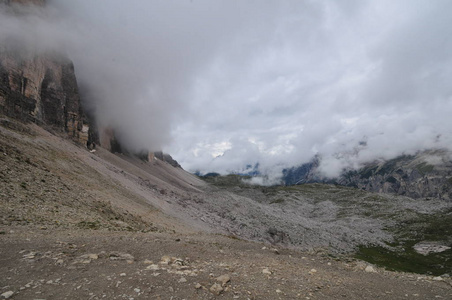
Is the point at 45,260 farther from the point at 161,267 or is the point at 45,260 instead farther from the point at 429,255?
the point at 429,255

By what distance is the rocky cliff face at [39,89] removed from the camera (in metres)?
69.0

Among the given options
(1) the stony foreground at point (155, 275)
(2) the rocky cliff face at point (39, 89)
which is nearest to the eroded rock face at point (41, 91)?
(2) the rocky cliff face at point (39, 89)

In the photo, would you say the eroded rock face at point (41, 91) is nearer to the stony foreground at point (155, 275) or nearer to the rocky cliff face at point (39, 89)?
the rocky cliff face at point (39, 89)

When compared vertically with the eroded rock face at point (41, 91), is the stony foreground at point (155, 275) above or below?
below

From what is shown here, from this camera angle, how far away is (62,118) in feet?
311

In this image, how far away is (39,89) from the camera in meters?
90.1

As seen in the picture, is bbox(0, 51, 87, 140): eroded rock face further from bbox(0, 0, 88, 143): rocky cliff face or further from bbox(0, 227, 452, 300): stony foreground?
bbox(0, 227, 452, 300): stony foreground

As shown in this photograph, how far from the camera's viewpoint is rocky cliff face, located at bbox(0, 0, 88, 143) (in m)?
69.0

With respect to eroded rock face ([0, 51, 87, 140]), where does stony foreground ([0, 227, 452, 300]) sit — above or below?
below

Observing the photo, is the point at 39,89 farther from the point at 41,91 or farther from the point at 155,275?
the point at 155,275

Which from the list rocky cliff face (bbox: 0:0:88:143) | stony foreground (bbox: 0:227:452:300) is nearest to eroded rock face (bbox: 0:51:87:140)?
rocky cliff face (bbox: 0:0:88:143)

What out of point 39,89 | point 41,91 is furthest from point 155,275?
point 41,91

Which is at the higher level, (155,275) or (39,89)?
(39,89)

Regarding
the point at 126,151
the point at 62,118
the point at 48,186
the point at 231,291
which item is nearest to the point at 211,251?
the point at 231,291
